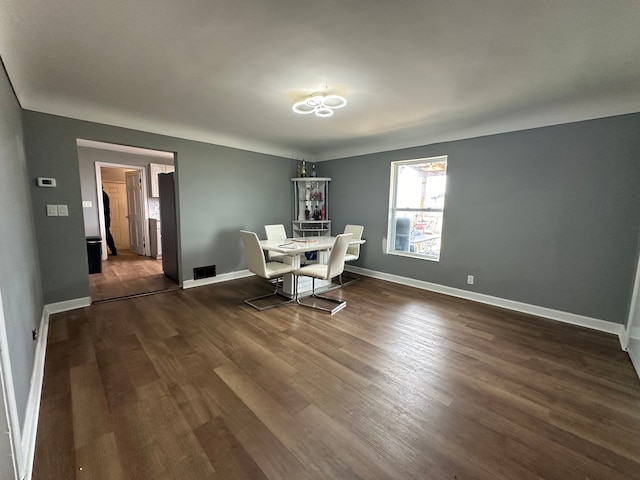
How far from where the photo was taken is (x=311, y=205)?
18.1 feet

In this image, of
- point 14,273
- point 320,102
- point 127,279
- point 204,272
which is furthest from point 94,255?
point 320,102

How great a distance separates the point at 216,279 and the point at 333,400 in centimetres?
323

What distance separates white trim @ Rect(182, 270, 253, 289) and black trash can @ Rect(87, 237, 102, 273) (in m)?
2.21

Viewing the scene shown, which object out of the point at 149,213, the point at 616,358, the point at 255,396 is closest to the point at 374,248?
the point at 616,358

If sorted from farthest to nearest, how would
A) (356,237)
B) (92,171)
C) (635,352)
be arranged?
(92,171) < (356,237) < (635,352)

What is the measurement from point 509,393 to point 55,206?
4760mm

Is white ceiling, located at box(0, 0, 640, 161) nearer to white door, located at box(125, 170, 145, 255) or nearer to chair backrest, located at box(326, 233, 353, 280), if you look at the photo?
chair backrest, located at box(326, 233, 353, 280)

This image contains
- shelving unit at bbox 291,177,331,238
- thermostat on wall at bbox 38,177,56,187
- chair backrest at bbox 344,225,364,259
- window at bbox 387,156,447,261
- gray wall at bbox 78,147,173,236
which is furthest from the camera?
shelving unit at bbox 291,177,331,238

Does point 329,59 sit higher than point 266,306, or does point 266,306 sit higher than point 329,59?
point 329,59

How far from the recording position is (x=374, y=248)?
15.7ft

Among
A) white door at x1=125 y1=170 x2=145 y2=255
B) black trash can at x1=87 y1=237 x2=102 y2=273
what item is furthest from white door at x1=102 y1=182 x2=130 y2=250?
black trash can at x1=87 y1=237 x2=102 y2=273

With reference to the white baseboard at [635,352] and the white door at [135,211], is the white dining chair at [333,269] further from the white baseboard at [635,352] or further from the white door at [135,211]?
the white door at [135,211]

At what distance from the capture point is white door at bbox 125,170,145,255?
6.21 m

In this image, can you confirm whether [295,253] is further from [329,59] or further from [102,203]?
[102,203]
